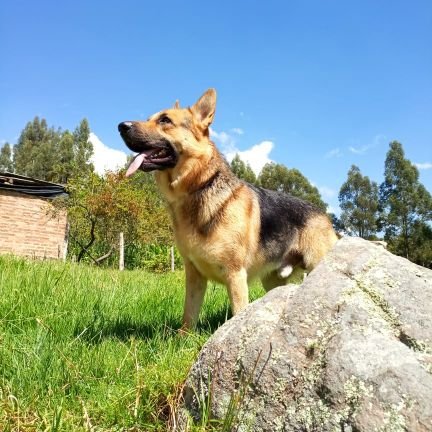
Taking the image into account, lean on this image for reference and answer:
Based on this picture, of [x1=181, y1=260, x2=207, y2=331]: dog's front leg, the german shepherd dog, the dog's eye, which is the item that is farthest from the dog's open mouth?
[x1=181, y1=260, x2=207, y2=331]: dog's front leg

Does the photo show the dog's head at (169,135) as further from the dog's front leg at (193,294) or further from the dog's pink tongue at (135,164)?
the dog's front leg at (193,294)

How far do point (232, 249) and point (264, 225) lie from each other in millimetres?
863

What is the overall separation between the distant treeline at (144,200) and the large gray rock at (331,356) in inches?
142

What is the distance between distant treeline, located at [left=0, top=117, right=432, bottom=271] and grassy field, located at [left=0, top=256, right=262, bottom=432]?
1.63 metres

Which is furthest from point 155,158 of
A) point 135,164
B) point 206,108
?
point 206,108

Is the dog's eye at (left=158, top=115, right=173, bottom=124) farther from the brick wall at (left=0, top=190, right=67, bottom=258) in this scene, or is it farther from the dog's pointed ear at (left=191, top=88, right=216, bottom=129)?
the brick wall at (left=0, top=190, right=67, bottom=258)

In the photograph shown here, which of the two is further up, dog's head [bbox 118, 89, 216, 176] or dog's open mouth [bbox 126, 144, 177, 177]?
dog's head [bbox 118, 89, 216, 176]

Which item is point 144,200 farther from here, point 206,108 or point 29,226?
point 206,108

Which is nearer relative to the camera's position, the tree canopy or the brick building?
the brick building

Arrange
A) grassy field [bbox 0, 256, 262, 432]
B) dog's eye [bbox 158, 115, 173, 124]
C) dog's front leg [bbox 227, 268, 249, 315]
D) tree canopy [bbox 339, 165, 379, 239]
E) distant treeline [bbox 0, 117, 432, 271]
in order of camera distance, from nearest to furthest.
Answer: grassy field [bbox 0, 256, 262, 432] → dog's front leg [bbox 227, 268, 249, 315] → dog's eye [bbox 158, 115, 173, 124] → distant treeline [bbox 0, 117, 432, 271] → tree canopy [bbox 339, 165, 379, 239]

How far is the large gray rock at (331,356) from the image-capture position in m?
1.82

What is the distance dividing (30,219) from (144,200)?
678cm

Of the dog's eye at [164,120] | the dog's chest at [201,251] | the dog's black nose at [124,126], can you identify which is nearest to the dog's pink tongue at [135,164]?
the dog's black nose at [124,126]

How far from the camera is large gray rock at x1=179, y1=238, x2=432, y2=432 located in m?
1.82
